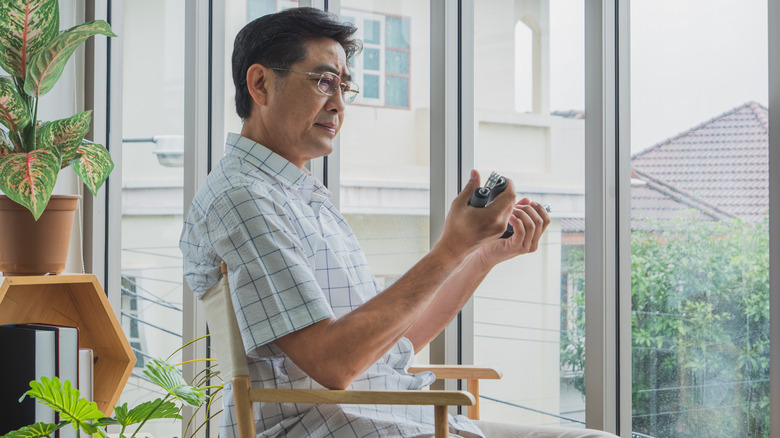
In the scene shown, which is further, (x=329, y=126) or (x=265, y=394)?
(x=329, y=126)

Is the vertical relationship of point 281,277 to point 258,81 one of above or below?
below

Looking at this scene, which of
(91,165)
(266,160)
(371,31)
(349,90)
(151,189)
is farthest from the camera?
(151,189)

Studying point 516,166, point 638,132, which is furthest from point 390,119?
point 638,132

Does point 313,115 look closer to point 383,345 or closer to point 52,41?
point 383,345

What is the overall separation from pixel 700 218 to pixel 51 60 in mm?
1887

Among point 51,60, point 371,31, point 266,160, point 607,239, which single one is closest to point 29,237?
point 51,60

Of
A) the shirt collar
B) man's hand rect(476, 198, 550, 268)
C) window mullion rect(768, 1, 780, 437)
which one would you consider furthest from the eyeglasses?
window mullion rect(768, 1, 780, 437)

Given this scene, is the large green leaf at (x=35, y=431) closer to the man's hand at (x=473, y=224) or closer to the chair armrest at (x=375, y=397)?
the chair armrest at (x=375, y=397)

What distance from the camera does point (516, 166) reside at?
2451 mm

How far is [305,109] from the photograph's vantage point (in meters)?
1.50

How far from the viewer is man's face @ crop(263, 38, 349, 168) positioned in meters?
1.50

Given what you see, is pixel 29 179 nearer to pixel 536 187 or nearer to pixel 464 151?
pixel 464 151

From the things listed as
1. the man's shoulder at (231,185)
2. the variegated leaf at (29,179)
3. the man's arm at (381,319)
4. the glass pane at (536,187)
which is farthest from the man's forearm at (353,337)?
the glass pane at (536,187)

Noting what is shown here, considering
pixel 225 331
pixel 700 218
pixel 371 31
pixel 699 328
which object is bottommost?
pixel 699 328
